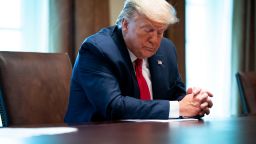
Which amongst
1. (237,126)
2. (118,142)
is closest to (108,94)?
(237,126)

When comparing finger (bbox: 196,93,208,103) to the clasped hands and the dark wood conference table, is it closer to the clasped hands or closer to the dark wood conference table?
the clasped hands

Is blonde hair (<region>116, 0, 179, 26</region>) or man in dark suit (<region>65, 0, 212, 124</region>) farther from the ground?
blonde hair (<region>116, 0, 179, 26</region>)

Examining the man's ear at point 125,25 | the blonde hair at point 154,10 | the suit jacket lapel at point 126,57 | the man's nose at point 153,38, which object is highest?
the blonde hair at point 154,10

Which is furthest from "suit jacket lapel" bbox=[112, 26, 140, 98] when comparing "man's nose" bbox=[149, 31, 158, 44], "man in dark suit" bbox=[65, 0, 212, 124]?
"man's nose" bbox=[149, 31, 158, 44]

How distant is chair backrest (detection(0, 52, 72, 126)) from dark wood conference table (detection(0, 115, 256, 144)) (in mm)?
468

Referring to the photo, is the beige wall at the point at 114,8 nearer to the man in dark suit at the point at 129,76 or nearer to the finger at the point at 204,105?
the man in dark suit at the point at 129,76

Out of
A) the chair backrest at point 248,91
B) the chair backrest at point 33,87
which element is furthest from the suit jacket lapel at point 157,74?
the chair backrest at point 248,91

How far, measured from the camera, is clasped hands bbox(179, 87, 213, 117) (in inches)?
70.2

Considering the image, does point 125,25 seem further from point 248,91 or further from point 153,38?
point 248,91

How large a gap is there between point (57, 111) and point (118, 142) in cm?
90

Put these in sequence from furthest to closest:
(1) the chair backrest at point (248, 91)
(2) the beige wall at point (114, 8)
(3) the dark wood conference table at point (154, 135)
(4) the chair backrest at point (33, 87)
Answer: (2) the beige wall at point (114, 8) → (1) the chair backrest at point (248, 91) → (4) the chair backrest at point (33, 87) → (3) the dark wood conference table at point (154, 135)

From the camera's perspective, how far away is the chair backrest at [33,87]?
1.72 meters

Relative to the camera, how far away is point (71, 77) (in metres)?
1.98

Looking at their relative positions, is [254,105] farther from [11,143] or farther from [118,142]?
[11,143]
